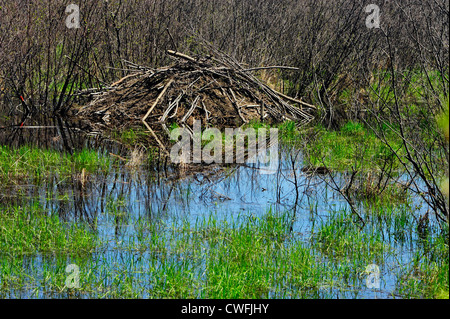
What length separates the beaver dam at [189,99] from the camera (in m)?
12.1

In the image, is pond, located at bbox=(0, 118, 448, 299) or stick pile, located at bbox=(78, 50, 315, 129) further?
stick pile, located at bbox=(78, 50, 315, 129)

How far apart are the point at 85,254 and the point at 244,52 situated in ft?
33.5

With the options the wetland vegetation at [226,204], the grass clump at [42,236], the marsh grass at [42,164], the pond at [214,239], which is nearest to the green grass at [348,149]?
the wetland vegetation at [226,204]

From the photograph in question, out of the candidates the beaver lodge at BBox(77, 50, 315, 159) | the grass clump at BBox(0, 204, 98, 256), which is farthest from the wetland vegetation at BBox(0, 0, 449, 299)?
the beaver lodge at BBox(77, 50, 315, 159)

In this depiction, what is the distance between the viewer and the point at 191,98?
12266 mm

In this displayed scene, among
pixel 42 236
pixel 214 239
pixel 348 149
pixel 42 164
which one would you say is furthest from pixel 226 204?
pixel 348 149

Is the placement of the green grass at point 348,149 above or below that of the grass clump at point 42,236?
above

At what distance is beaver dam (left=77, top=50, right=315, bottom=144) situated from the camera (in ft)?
39.6

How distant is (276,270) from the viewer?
4.58m

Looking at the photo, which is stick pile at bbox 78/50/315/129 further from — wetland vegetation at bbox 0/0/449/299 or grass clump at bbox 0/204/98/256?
grass clump at bbox 0/204/98/256

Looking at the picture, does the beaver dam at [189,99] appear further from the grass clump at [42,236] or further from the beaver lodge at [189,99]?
the grass clump at [42,236]

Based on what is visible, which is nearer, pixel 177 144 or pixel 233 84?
pixel 177 144
